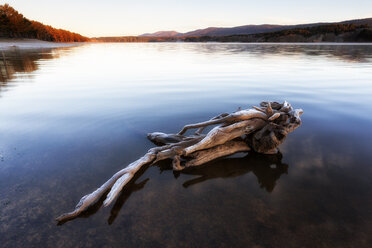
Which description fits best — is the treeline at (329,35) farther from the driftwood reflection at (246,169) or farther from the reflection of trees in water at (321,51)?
the driftwood reflection at (246,169)

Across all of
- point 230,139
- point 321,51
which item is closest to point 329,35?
point 321,51

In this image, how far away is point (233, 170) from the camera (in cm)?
455

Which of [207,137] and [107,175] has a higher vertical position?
[207,137]

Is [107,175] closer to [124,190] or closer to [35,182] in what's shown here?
[124,190]

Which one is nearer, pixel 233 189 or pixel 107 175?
pixel 233 189

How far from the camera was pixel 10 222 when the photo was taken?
3.11 m

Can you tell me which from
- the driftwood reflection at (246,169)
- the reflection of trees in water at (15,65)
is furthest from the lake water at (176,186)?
the reflection of trees in water at (15,65)

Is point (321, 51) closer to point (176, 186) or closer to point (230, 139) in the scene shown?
point (230, 139)

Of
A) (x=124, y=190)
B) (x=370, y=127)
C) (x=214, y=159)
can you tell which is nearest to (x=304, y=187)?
(x=214, y=159)

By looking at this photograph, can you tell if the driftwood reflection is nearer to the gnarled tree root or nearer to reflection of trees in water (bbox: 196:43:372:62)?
the gnarled tree root

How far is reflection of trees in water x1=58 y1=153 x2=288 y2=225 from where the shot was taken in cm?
399

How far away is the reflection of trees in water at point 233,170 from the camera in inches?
157

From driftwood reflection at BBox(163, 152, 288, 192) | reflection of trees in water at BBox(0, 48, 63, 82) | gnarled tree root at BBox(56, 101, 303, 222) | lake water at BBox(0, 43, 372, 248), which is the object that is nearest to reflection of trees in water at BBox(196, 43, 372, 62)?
lake water at BBox(0, 43, 372, 248)

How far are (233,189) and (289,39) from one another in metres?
178
